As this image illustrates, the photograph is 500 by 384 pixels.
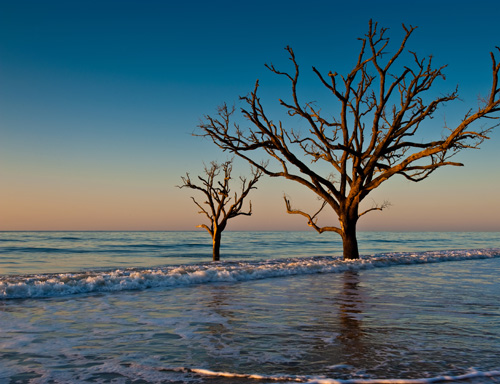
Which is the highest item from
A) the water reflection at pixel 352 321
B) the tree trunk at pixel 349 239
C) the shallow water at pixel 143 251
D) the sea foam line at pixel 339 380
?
the tree trunk at pixel 349 239

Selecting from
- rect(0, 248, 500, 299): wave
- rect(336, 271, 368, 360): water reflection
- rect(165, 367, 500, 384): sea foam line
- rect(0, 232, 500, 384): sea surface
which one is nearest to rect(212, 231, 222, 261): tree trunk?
rect(0, 248, 500, 299): wave

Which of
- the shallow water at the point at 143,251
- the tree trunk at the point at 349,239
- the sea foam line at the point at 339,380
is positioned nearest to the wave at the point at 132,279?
the tree trunk at the point at 349,239

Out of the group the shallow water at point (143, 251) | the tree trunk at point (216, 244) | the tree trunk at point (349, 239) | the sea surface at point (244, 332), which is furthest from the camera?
the shallow water at point (143, 251)

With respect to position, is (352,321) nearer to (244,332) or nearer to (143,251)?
(244,332)

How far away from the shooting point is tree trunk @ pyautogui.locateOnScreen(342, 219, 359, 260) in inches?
739

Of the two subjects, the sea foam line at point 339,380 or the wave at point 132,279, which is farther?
the wave at point 132,279

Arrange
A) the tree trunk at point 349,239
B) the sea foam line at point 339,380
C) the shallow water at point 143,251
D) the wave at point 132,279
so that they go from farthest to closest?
1. the shallow water at point 143,251
2. the tree trunk at point 349,239
3. the wave at point 132,279
4. the sea foam line at point 339,380

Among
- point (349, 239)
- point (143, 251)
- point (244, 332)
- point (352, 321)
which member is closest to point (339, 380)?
point (244, 332)

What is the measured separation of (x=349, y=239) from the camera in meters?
19.0

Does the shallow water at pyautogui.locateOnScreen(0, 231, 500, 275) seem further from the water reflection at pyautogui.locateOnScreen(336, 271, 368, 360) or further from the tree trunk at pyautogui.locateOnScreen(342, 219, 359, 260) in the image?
the water reflection at pyautogui.locateOnScreen(336, 271, 368, 360)

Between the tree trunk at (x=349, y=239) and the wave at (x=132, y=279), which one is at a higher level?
the tree trunk at (x=349, y=239)

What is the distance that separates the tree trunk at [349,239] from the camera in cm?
1878

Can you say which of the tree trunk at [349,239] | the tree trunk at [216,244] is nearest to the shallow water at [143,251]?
the tree trunk at [216,244]

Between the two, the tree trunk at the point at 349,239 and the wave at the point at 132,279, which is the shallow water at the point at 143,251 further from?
the tree trunk at the point at 349,239
